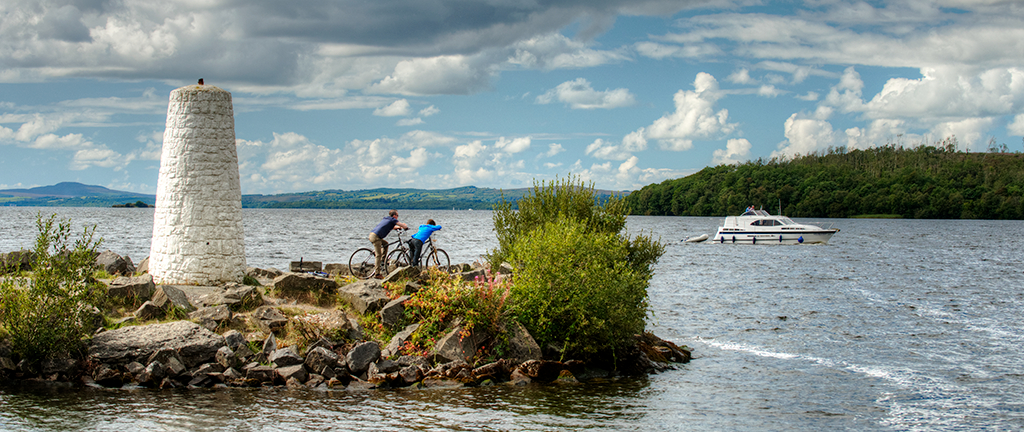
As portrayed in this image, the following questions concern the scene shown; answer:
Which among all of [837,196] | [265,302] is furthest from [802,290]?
[837,196]

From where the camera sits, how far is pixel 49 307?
1490cm

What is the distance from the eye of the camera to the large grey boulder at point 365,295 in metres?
18.6

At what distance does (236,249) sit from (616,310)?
435 inches

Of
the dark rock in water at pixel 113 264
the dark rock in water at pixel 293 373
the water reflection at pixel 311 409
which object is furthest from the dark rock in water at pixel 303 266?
the water reflection at pixel 311 409

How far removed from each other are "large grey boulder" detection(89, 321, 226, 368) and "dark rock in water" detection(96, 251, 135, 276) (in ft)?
24.2

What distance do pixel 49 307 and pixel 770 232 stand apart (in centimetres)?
7792

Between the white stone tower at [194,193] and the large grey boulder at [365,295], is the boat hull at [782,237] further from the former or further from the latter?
the white stone tower at [194,193]

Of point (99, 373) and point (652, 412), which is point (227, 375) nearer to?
point (99, 373)

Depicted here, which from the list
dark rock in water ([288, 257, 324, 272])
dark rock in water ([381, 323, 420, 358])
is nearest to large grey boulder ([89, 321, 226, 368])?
dark rock in water ([381, 323, 420, 358])

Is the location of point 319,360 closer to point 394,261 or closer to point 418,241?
point 418,241

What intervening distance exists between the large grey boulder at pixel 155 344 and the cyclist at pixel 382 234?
828 cm

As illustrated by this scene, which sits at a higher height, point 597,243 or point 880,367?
point 597,243

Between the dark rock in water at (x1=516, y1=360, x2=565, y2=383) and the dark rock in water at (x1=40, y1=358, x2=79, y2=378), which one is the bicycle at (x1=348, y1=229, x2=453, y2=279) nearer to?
the dark rock in water at (x1=516, y1=360, x2=565, y2=383)

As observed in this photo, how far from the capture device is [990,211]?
18162 cm
